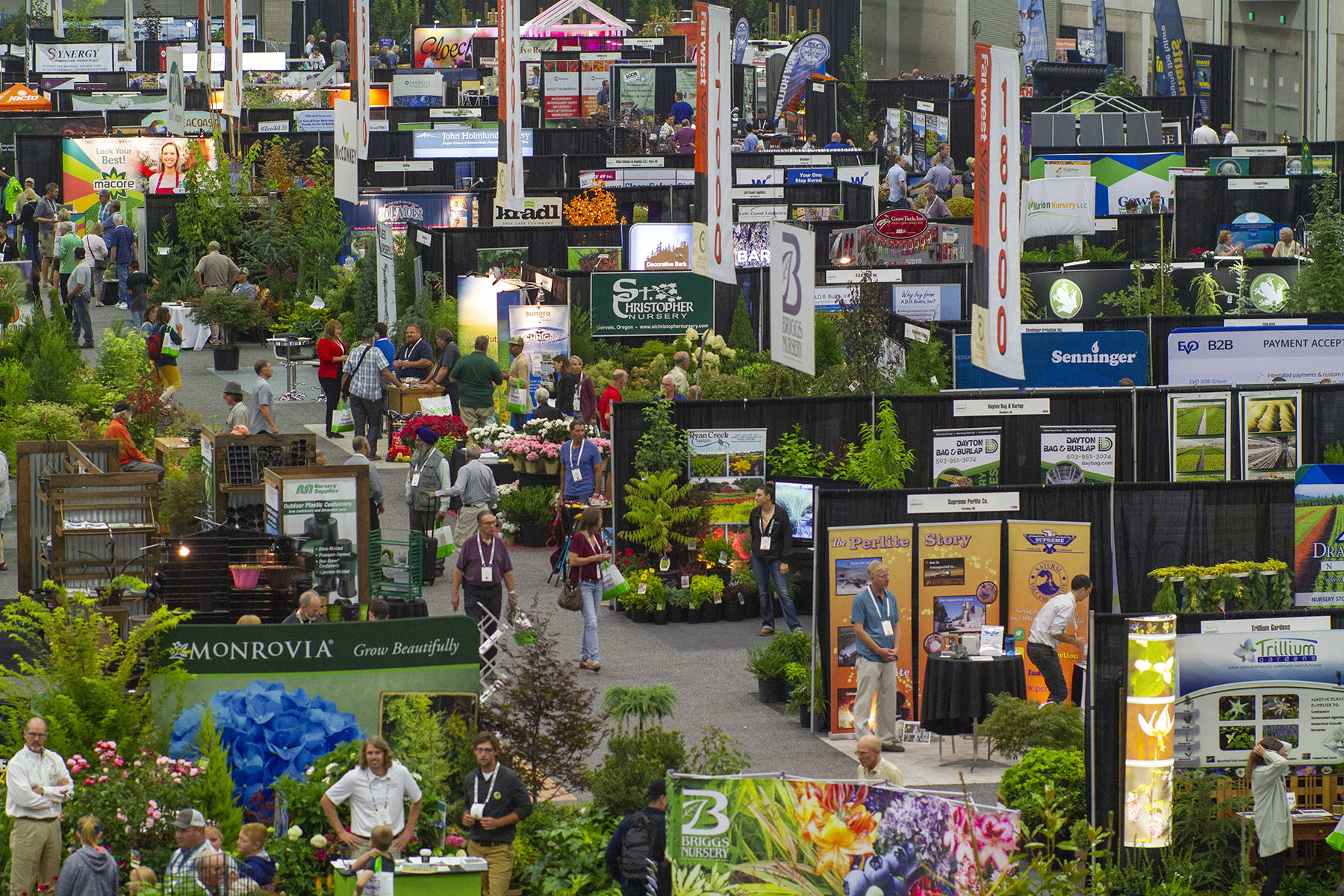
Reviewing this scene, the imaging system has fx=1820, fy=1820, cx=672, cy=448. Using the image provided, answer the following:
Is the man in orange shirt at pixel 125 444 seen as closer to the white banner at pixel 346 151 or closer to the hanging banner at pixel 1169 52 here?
the white banner at pixel 346 151

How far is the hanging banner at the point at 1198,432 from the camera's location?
15773 mm

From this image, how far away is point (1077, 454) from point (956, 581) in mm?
3028

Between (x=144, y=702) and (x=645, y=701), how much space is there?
297 cm

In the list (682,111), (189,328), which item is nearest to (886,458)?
(189,328)

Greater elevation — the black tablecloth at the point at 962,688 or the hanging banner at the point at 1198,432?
the hanging banner at the point at 1198,432

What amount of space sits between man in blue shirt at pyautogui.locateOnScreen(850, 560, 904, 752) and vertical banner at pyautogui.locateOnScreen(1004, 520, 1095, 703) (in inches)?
46.7

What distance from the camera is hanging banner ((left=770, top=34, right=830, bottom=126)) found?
42.5 meters

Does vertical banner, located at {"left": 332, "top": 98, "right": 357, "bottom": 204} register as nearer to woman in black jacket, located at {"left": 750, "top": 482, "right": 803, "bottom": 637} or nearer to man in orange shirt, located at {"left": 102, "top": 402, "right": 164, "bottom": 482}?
man in orange shirt, located at {"left": 102, "top": 402, "right": 164, "bottom": 482}

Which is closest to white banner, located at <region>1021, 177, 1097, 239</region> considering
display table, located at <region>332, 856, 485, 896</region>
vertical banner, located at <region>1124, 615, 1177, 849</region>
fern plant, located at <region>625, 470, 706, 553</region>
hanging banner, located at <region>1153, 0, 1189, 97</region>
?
fern plant, located at <region>625, 470, 706, 553</region>

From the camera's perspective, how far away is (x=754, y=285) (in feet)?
77.4

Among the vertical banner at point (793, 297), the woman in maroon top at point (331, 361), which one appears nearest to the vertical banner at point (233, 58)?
the woman in maroon top at point (331, 361)

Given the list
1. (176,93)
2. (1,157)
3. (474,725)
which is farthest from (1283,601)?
(1,157)

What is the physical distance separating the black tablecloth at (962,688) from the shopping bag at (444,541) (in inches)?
209

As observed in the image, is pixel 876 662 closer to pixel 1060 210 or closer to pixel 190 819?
pixel 190 819
